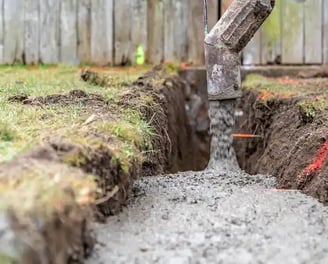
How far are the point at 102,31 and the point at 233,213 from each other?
583 centimetres

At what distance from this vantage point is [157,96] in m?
5.35

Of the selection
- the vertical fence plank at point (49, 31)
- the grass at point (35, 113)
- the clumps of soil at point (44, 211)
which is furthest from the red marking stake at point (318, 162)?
the vertical fence plank at point (49, 31)

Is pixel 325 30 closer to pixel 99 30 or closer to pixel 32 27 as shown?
pixel 99 30

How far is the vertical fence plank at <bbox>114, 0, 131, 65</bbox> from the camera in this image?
878 centimetres

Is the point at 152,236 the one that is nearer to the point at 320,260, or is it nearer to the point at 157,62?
the point at 320,260

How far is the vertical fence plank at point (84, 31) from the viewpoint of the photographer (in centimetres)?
877

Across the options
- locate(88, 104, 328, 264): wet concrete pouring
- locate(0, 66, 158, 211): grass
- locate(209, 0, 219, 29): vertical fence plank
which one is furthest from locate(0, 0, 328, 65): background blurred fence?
locate(88, 104, 328, 264): wet concrete pouring

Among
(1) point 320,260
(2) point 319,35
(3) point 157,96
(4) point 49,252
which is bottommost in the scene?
(1) point 320,260

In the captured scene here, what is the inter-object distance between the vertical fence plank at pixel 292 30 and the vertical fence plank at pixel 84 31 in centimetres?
237

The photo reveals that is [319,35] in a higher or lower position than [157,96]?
higher

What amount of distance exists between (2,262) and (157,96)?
3.58 meters

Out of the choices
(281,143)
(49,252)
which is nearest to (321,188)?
(281,143)

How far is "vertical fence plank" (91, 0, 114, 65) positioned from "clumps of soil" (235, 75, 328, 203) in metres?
2.08

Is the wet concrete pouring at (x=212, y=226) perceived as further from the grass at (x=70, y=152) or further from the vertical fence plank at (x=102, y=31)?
the vertical fence plank at (x=102, y=31)
